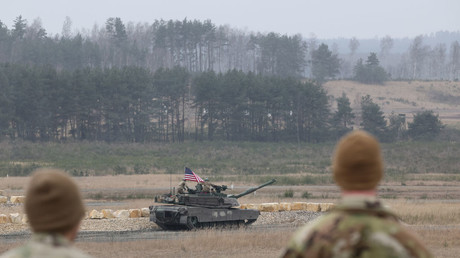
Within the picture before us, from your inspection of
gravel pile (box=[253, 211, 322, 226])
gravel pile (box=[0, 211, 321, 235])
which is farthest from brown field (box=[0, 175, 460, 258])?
gravel pile (box=[253, 211, 322, 226])

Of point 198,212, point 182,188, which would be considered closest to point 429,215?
point 198,212

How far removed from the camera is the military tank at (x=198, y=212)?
23500 mm

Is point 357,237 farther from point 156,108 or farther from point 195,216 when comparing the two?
point 156,108

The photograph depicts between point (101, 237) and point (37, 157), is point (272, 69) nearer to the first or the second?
point (37, 157)

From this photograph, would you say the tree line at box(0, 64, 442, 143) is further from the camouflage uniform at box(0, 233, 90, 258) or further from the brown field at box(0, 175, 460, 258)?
the camouflage uniform at box(0, 233, 90, 258)

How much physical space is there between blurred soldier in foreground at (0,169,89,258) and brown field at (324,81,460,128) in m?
108

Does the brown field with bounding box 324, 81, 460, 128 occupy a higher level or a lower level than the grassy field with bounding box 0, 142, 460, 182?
higher

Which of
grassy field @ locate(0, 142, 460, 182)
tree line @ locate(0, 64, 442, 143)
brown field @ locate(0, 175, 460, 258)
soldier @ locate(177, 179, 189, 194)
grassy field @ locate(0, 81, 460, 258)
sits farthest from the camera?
tree line @ locate(0, 64, 442, 143)

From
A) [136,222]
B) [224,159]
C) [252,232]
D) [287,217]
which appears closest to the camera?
[252,232]

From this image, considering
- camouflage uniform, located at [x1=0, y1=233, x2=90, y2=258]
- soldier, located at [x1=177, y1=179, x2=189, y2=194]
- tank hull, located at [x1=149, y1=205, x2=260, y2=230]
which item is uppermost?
camouflage uniform, located at [x1=0, y1=233, x2=90, y2=258]

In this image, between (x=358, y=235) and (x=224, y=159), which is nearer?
(x=358, y=235)

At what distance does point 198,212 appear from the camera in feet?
78.7

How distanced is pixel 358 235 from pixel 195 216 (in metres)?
20.1

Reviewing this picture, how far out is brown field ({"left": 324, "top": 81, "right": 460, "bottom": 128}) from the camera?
376 ft
